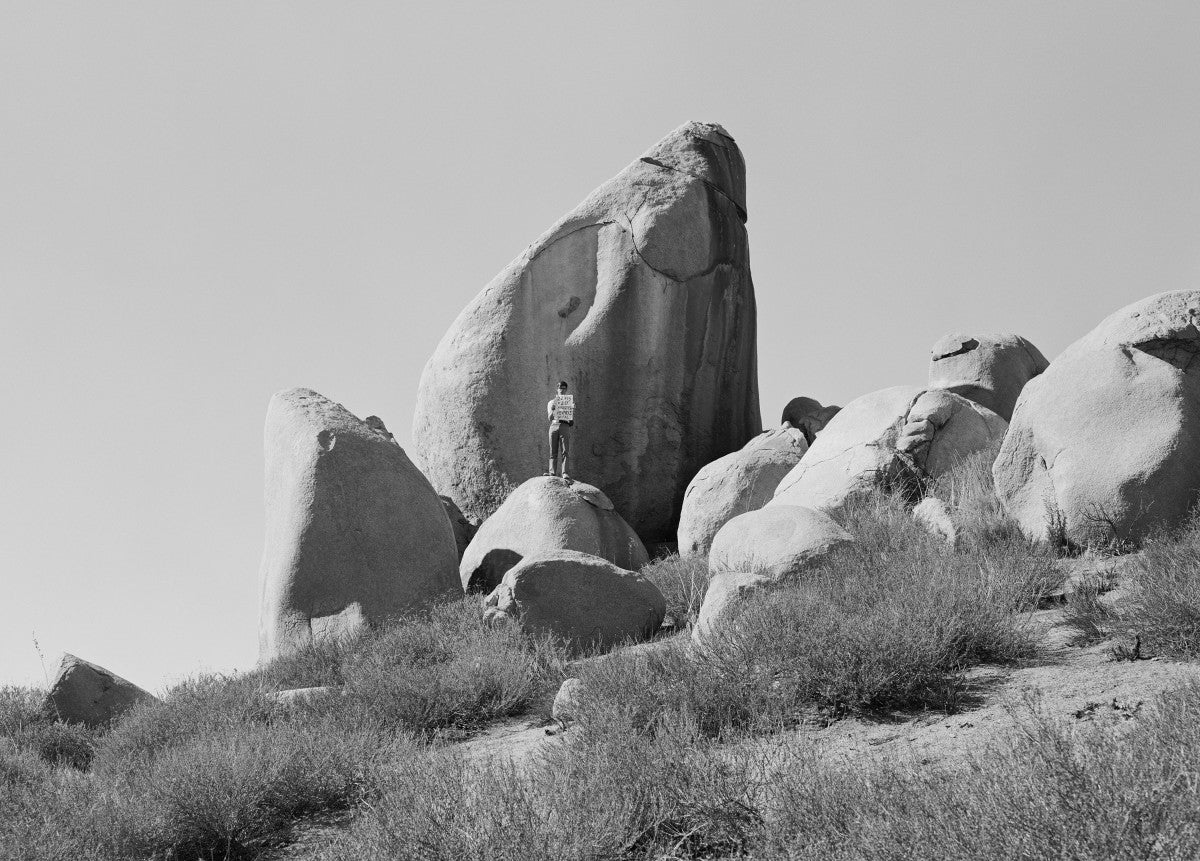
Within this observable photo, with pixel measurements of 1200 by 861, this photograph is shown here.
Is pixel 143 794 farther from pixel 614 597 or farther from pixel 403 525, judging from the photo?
pixel 403 525

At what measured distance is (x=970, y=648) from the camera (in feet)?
19.0

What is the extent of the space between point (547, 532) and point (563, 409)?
3068 mm

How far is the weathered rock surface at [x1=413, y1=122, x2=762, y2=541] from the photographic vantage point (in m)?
16.6

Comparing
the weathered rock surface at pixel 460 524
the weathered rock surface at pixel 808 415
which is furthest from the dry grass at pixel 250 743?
the weathered rock surface at pixel 808 415

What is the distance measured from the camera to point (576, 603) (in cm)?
880

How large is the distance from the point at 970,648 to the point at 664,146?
13.8 meters

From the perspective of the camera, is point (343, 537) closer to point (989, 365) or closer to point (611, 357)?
point (611, 357)

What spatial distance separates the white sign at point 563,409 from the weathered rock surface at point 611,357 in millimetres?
1510

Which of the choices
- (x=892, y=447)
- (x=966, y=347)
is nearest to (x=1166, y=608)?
Answer: (x=892, y=447)

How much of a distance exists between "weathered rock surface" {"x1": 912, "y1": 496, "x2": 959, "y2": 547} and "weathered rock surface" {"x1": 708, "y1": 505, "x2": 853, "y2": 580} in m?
→ 0.90

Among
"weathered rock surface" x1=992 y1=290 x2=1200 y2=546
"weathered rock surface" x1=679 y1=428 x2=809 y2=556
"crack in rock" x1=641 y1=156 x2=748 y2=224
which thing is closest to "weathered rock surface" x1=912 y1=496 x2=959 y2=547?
"weathered rock surface" x1=992 y1=290 x2=1200 y2=546

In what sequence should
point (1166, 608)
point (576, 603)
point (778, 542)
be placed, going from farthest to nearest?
point (576, 603), point (778, 542), point (1166, 608)

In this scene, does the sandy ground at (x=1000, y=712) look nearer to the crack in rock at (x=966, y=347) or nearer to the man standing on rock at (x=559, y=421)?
the man standing on rock at (x=559, y=421)

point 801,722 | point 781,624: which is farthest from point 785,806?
point 781,624
